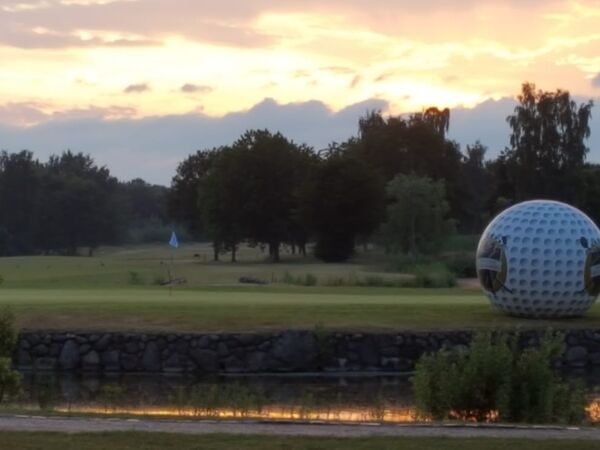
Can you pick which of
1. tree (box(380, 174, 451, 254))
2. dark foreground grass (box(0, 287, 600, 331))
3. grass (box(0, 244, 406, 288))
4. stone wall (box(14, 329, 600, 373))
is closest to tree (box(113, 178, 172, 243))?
grass (box(0, 244, 406, 288))

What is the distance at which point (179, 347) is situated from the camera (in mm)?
31984

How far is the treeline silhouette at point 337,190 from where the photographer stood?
86.6 m

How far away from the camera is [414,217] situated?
8438 centimetres

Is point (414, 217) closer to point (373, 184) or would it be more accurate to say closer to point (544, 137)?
point (373, 184)

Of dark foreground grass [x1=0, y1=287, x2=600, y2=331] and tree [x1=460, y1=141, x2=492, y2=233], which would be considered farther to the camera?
tree [x1=460, y1=141, x2=492, y2=233]

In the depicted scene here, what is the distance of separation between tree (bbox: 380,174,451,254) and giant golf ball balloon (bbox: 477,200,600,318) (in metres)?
49.7

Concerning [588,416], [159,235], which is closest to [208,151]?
[159,235]

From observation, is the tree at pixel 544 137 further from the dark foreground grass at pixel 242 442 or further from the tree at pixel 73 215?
the dark foreground grass at pixel 242 442

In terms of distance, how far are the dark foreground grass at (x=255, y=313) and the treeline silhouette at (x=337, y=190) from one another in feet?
143

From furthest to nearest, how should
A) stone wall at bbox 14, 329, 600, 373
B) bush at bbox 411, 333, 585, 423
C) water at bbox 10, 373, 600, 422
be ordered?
stone wall at bbox 14, 329, 600, 373
water at bbox 10, 373, 600, 422
bush at bbox 411, 333, 585, 423

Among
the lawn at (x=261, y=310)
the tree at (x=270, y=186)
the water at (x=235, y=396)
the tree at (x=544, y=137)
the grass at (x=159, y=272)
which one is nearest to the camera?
the water at (x=235, y=396)

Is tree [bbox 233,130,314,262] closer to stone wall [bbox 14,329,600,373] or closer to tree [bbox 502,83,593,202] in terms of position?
tree [bbox 502,83,593,202]

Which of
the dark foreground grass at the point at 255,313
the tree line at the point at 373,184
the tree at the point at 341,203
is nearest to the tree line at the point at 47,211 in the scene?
the tree line at the point at 373,184

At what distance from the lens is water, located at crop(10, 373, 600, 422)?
2077cm
